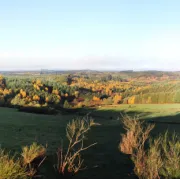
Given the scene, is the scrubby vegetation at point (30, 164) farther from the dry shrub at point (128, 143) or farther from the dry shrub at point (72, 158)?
the dry shrub at point (128, 143)

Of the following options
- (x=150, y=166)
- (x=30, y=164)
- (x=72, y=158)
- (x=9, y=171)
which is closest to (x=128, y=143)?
(x=72, y=158)

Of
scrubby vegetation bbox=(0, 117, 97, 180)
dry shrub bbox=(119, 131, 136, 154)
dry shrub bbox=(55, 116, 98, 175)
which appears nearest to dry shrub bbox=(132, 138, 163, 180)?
dry shrub bbox=(55, 116, 98, 175)

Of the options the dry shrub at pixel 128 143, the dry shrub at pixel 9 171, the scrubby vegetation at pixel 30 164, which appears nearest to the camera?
the dry shrub at pixel 9 171

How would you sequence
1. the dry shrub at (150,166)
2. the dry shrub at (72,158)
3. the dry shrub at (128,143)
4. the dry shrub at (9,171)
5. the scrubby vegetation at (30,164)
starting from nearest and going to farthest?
the dry shrub at (9,171) → the scrubby vegetation at (30,164) → the dry shrub at (150,166) → the dry shrub at (72,158) → the dry shrub at (128,143)

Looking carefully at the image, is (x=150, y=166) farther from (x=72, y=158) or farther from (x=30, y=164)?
(x=72, y=158)

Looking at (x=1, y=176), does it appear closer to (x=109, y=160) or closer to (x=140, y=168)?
(x=140, y=168)

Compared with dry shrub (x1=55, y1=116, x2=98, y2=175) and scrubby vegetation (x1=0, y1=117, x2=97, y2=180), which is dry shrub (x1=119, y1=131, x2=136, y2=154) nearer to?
dry shrub (x1=55, y1=116, x2=98, y2=175)

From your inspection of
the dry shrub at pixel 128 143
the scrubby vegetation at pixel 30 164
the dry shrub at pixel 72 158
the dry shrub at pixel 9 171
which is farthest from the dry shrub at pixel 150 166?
the dry shrub at pixel 9 171

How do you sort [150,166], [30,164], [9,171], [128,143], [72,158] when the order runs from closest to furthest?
[9,171] → [150,166] → [30,164] → [72,158] → [128,143]

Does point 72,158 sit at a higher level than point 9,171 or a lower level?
lower

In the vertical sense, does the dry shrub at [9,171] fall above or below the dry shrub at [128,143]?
above

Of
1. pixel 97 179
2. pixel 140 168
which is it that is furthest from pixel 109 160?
pixel 140 168

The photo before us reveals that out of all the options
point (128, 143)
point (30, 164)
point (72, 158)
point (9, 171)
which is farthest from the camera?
point (128, 143)
